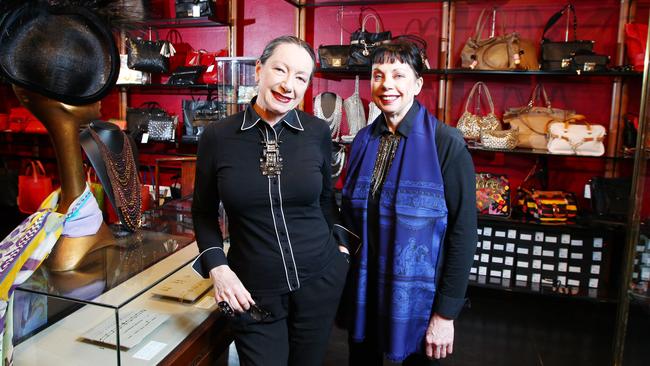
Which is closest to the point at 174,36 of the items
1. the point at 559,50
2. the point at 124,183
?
the point at 124,183

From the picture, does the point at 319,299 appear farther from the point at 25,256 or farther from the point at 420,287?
the point at 25,256

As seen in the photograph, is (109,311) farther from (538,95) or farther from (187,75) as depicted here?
(187,75)

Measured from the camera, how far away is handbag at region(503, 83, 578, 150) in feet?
12.0

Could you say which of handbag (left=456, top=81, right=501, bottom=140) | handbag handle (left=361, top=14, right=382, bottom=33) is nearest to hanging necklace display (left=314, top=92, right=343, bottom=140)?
handbag handle (left=361, top=14, right=382, bottom=33)

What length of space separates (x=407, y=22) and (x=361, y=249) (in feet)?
9.98

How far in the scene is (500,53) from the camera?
3697 mm

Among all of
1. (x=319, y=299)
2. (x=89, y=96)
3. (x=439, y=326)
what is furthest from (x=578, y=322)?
(x=89, y=96)

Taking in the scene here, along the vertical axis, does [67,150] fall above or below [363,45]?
below

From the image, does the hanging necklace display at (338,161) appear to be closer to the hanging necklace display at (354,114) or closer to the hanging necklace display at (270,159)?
the hanging necklace display at (354,114)

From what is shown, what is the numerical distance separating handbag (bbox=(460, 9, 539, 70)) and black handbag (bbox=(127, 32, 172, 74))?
2.72 meters

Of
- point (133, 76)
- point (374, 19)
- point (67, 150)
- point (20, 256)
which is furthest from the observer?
point (133, 76)

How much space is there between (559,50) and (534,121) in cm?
52

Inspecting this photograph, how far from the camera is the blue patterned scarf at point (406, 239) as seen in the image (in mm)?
1597

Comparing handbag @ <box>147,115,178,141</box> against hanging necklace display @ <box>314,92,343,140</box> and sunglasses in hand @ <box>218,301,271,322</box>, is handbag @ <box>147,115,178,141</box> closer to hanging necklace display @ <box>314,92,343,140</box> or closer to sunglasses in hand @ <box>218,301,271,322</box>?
hanging necklace display @ <box>314,92,343,140</box>
